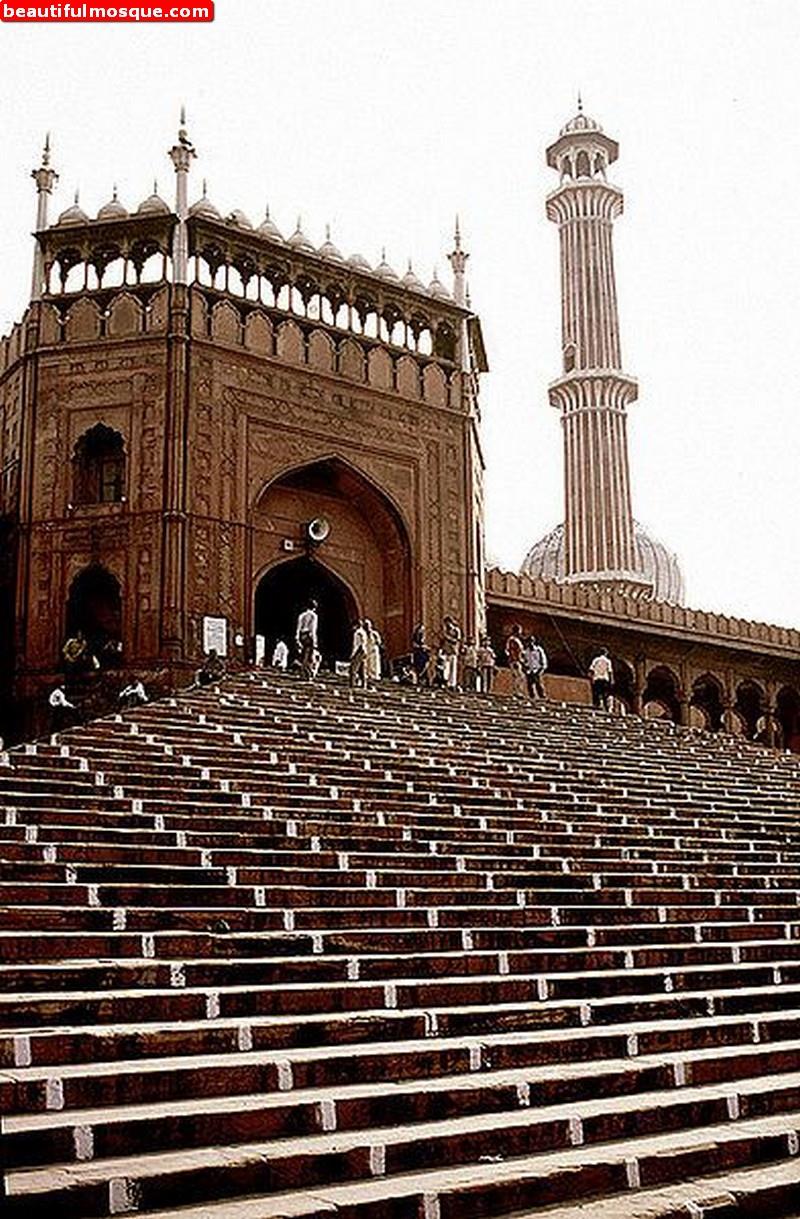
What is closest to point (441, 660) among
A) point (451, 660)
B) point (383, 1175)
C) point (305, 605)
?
point (451, 660)

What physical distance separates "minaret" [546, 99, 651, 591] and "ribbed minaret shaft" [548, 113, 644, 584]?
0.02 metres

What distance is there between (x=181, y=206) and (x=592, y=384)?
16455 millimetres

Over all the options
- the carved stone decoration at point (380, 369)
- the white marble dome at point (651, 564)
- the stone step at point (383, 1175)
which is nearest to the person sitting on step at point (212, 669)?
the carved stone decoration at point (380, 369)

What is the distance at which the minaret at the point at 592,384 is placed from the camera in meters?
32.9

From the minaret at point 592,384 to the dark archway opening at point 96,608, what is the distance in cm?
1659

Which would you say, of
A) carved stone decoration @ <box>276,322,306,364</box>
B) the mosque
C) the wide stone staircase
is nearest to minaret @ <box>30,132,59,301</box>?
the mosque

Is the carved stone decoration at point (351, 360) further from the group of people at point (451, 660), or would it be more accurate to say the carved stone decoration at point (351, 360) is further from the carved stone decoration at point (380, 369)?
the group of people at point (451, 660)

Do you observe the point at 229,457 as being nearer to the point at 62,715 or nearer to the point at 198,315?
the point at 198,315

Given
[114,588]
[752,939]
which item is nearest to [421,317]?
[114,588]

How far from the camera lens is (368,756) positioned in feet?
36.2

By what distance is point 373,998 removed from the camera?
4953mm

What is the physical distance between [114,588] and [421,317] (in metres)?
6.77

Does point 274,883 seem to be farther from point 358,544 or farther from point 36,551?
point 358,544

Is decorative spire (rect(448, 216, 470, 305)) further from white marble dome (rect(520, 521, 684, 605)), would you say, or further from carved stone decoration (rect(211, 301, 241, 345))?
white marble dome (rect(520, 521, 684, 605))
